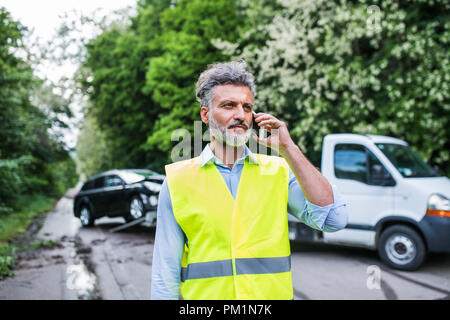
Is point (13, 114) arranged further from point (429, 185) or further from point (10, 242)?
point (429, 185)

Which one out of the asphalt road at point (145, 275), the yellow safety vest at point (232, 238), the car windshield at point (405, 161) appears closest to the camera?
the yellow safety vest at point (232, 238)

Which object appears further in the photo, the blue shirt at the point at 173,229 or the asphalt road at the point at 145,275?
the asphalt road at the point at 145,275

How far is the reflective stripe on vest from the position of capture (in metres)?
1.78

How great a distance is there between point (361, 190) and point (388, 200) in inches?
19.5

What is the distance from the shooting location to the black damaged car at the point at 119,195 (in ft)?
28.7

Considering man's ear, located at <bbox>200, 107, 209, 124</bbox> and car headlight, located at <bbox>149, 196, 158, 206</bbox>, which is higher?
man's ear, located at <bbox>200, 107, 209, 124</bbox>

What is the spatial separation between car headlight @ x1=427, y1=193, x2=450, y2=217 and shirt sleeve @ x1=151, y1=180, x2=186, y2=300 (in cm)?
570

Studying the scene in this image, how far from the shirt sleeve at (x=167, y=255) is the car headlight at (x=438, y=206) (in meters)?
5.70

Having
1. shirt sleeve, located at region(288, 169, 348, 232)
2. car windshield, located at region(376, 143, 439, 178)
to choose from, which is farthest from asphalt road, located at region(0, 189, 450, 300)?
shirt sleeve, located at region(288, 169, 348, 232)

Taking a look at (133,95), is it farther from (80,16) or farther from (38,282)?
(38,282)

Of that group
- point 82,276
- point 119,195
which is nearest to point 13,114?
point 119,195

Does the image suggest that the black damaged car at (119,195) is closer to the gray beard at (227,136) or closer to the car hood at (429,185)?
the car hood at (429,185)

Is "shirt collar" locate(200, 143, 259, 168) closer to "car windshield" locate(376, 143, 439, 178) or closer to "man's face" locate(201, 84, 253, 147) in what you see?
"man's face" locate(201, 84, 253, 147)

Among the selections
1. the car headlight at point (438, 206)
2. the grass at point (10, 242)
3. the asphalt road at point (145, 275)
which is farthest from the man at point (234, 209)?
the grass at point (10, 242)
